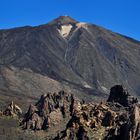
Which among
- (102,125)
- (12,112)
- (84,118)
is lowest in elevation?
(102,125)

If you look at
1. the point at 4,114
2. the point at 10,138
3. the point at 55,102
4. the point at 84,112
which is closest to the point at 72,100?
the point at 55,102

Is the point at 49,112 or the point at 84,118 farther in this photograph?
the point at 49,112

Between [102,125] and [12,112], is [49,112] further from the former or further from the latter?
[102,125]

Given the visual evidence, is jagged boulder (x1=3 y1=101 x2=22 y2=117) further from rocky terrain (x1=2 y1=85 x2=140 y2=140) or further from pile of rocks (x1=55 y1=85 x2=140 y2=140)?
pile of rocks (x1=55 y1=85 x2=140 y2=140)

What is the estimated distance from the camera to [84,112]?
91125 millimetres

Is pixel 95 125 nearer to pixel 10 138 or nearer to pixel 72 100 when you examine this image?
pixel 10 138

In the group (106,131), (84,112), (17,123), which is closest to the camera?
A: (106,131)

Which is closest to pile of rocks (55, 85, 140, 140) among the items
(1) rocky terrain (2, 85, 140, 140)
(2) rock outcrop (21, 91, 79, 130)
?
(1) rocky terrain (2, 85, 140, 140)

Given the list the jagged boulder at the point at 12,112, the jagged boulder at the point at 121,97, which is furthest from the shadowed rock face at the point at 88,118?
the jagged boulder at the point at 12,112

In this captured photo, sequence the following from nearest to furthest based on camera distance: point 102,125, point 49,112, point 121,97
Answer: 1. point 102,125
2. point 121,97
3. point 49,112

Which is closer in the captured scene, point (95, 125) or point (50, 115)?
point (95, 125)

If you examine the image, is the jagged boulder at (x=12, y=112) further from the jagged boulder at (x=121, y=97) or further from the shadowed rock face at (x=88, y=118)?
the jagged boulder at (x=121, y=97)

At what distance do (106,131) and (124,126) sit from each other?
371 inches

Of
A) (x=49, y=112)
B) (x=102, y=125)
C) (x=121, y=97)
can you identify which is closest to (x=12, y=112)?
(x=49, y=112)
